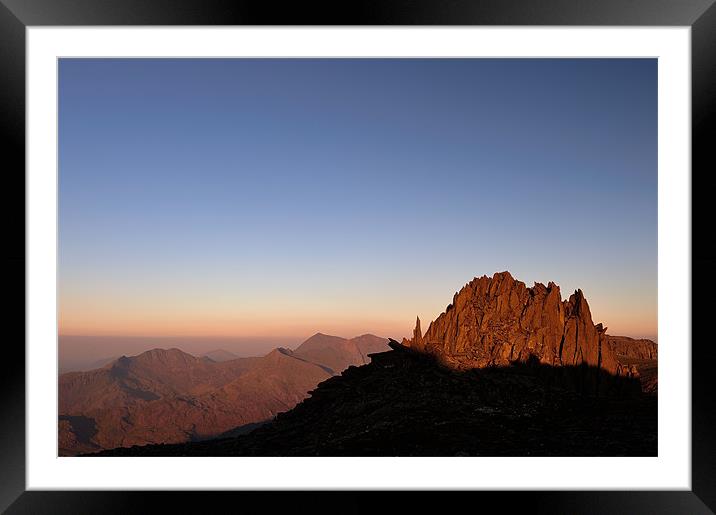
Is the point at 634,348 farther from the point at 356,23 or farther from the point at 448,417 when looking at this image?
the point at 356,23

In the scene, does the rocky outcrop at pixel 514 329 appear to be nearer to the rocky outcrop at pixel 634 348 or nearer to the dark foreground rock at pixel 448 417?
the dark foreground rock at pixel 448 417

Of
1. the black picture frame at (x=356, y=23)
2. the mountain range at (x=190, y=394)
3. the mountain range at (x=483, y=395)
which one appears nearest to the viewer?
the black picture frame at (x=356, y=23)

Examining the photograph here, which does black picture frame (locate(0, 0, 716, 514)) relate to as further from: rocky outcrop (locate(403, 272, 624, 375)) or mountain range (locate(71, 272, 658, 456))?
rocky outcrop (locate(403, 272, 624, 375))

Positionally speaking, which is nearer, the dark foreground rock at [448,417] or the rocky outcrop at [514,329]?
the dark foreground rock at [448,417]

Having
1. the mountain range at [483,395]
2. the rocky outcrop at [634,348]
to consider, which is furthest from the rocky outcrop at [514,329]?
the rocky outcrop at [634,348]

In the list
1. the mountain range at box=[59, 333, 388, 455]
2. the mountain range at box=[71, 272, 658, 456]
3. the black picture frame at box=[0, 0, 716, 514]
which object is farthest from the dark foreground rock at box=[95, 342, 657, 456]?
the mountain range at box=[59, 333, 388, 455]

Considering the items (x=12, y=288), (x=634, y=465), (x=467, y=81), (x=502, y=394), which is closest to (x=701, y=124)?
(x=634, y=465)

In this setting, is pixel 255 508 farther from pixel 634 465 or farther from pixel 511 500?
pixel 634 465
